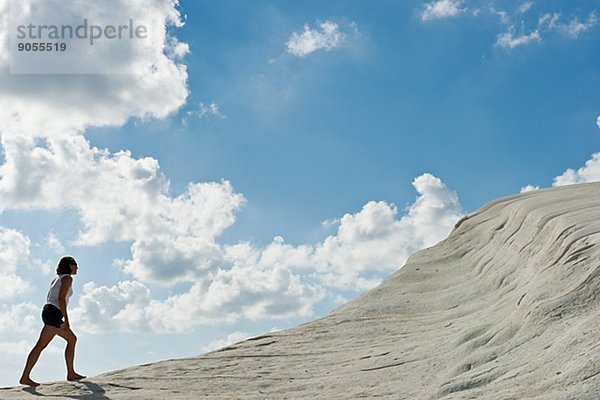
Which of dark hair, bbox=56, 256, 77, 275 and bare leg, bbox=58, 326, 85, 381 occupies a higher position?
dark hair, bbox=56, 256, 77, 275

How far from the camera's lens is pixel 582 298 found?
8391 millimetres

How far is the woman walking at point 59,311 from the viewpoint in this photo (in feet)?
32.2

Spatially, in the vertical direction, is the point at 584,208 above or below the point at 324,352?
above

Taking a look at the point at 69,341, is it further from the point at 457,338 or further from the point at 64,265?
the point at 457,338

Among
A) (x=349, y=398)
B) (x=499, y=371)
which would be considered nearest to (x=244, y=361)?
(x=349, y=398)

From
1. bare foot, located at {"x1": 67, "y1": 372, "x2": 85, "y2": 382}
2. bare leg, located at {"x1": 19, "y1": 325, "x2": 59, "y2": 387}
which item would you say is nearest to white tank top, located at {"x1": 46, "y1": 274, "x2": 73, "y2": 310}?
bare leg, located at {"x1": 19, "y1": 325, "x2": 59, "y2": 387}

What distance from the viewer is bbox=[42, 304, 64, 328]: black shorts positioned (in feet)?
32.2

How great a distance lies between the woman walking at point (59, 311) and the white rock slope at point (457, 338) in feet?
1.93

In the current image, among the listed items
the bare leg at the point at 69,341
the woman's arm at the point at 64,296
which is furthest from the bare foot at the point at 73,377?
the woman's arm at the point at 64,296

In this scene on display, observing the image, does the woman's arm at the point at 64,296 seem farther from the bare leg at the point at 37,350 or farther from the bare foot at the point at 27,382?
Result: the bare foot at the point at 27,382

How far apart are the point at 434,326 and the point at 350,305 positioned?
2.84 m

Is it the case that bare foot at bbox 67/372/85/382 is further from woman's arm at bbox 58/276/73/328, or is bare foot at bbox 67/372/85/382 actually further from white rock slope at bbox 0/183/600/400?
woman's arm at bbox 58/276/73/328

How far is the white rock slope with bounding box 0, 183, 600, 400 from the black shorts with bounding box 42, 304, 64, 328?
869mm

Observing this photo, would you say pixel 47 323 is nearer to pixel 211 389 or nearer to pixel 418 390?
pixel 211 389
